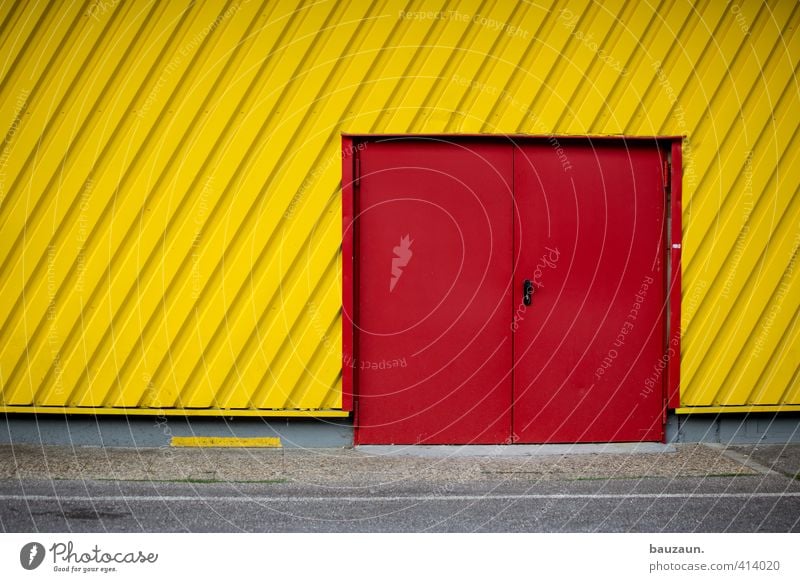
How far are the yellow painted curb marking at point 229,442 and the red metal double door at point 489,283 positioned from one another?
32.1 inches

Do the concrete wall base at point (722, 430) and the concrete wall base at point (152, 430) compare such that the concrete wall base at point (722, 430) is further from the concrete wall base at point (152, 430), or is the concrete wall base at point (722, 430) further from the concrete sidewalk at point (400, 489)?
the concrete wall base at point (152, 430)

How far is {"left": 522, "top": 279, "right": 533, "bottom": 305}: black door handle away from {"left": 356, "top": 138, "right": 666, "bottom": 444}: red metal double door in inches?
0.5

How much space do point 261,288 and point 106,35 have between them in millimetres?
2654

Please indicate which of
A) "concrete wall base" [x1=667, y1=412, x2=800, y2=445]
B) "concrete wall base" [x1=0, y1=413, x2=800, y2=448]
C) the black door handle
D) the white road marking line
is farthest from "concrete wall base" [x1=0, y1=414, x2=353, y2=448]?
"concrete wall base" [x1=667, y1=412, x2=800, y2=445]

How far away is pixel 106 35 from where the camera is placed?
7.71 m

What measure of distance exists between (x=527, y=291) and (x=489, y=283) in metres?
0.35

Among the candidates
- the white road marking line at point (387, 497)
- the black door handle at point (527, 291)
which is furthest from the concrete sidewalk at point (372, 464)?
the black door handle at point (527, 291)

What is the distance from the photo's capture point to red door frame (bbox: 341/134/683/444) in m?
7.79

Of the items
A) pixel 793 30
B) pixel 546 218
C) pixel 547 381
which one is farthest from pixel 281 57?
pixel 793 30

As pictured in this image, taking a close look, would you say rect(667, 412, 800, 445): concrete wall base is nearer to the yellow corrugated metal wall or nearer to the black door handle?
the black door handle

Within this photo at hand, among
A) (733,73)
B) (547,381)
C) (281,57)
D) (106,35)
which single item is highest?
(733,73)

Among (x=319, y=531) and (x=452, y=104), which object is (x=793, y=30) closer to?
(x=452, y=104)

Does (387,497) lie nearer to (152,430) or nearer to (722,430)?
(152,430)

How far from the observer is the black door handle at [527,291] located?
7883 mm
